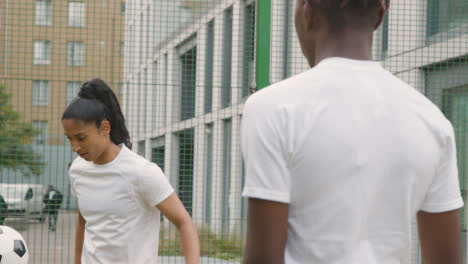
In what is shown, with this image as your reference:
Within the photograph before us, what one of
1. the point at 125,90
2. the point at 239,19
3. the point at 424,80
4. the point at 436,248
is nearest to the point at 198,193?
the point at 125,90

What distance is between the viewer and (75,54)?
611cm

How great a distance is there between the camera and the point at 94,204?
2779 mm

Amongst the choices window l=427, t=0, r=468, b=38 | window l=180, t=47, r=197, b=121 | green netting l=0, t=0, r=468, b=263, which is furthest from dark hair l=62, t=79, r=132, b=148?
window l=427, t=0, r=468, b=38

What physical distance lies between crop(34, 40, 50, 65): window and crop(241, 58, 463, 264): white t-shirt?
16.7 feet

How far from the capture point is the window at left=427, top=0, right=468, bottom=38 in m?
6.24

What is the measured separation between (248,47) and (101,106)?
3.34 m

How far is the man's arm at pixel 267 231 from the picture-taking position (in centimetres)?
109

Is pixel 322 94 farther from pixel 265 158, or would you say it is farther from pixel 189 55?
pixel 189 55

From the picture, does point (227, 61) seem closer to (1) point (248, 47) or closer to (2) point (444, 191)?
(1) point (248, 47)

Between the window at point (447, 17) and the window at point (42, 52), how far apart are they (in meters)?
3.60

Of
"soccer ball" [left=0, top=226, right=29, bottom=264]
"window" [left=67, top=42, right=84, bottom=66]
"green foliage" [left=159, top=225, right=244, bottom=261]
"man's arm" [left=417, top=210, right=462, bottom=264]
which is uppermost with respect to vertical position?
"window" [left=67, top=42, right=84, bottom=66]

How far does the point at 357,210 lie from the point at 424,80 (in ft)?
18.1

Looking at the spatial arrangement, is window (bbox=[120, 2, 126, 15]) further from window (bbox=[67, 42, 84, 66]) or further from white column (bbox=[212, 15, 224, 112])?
white column (bbox=[212, 15, 224, 112])

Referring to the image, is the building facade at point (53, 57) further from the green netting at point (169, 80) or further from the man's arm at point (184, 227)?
the man's arm at point (184, 227)
